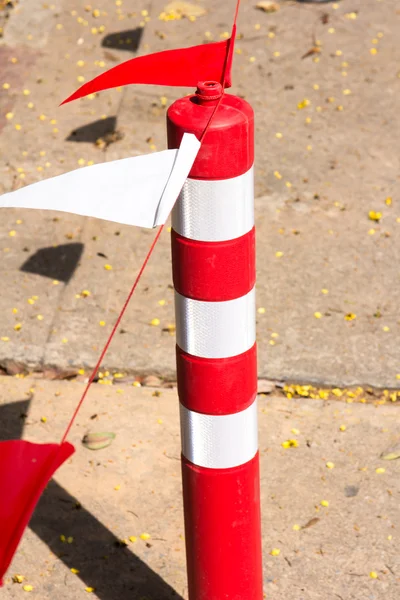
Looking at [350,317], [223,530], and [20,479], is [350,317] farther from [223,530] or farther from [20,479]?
[20,479]

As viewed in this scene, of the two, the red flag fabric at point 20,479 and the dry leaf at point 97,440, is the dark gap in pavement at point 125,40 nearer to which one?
the dry leaf at point 97,440

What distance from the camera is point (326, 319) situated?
4820mm

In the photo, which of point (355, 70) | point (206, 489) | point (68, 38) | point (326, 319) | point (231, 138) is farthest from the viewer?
point (68, 38)

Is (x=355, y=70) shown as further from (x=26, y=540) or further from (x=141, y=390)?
(x=26, y=540)

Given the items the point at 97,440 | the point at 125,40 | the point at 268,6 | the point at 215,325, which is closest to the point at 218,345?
the point at 215,325

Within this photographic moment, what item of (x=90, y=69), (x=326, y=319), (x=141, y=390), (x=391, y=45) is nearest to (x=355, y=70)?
(x=391, y=45)

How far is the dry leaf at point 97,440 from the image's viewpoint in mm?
4141

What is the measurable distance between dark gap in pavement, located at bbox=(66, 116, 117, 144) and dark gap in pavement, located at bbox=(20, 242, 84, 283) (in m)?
1.21

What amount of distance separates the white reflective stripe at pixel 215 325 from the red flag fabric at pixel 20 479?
0.48m

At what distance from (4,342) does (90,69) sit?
10.2ft

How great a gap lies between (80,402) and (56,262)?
270 centimetres

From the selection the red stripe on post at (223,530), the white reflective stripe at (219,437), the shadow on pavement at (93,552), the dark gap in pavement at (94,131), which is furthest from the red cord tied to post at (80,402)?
the dark gap in pavement at (94,131)

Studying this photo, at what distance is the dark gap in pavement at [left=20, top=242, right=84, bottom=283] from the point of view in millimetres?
5172

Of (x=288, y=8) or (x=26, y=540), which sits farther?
(x=288, y=8)
